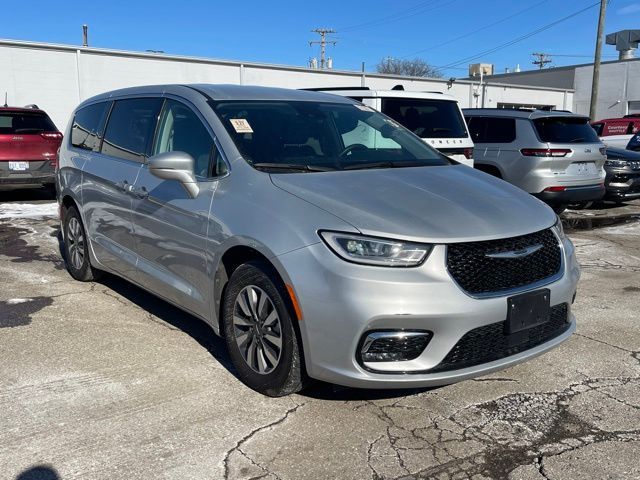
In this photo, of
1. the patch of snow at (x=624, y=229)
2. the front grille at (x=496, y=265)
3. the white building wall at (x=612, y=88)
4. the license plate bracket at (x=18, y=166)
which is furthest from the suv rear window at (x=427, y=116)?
the white building wall at (x=612, y=88)

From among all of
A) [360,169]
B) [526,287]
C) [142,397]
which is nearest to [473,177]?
[360,169]

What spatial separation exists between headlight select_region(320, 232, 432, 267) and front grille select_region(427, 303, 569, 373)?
461 millimetres

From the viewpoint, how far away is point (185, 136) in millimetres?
4219

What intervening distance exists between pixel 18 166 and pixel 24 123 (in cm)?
79

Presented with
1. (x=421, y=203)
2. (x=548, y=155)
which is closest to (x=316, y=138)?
(x=421, y=203)

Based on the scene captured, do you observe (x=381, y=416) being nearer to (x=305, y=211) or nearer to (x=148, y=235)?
(x=305, y=211)

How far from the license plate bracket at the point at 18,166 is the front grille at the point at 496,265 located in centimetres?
940

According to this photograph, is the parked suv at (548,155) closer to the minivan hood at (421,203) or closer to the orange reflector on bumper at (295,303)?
the minivan hood at (421,203)

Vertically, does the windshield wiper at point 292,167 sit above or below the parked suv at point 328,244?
above

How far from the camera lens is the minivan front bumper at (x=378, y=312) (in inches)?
115

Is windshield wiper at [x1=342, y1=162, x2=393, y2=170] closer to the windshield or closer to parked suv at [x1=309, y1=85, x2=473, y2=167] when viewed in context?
the windshield

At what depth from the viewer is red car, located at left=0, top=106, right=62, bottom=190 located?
10.3 m

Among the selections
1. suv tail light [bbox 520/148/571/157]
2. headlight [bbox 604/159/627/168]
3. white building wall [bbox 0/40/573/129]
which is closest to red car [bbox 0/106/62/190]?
suv tail light [bbox 520/148/571/157]

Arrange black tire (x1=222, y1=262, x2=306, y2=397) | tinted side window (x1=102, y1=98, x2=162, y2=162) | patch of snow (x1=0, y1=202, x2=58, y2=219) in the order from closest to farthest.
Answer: black tire (x1=222, y1=262, x2=306, y2=397), tinted side window (x1=102, y1=98, x2=162, y2=162), patch of snow (x1=0, y1=202, x2=58, y2=219)
